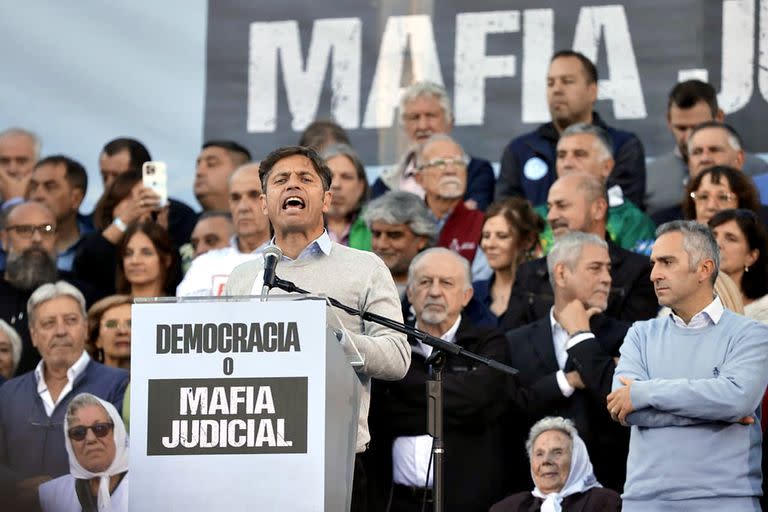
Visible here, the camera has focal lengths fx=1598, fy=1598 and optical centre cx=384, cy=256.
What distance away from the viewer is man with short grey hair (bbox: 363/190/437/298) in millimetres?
7879

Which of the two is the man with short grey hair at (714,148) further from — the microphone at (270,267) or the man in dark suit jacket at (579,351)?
the microphone at (270,267)

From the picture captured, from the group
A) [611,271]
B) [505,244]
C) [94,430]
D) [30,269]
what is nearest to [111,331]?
[30,269]

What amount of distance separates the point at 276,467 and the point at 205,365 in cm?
A: 34

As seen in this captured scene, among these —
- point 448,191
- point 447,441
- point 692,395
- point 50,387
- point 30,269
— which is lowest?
point 447,441

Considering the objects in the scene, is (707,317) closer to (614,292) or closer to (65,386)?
(614,292)

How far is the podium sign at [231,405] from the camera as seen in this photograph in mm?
4266

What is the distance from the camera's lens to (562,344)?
700cm

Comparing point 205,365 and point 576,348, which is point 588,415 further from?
point 205,365

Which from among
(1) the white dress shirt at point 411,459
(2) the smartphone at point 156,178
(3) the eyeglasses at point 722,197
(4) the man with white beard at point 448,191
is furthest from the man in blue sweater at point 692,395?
(2) the smartphone at point 156,178

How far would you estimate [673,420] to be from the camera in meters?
5.67

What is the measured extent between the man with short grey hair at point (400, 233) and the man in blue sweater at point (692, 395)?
7.07ft

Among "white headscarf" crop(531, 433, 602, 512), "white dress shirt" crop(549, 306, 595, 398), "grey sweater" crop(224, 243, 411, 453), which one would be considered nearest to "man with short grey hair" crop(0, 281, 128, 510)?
"white dress shirt" crop(549, 306, 595, 398)

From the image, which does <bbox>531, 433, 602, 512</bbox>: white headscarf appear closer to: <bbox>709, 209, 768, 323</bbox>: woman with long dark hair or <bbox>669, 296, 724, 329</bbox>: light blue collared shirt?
<bbox>669, 296, 724, 329</bbox>: light blue collared shirt

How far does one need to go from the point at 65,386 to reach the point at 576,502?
2515 millimetres
